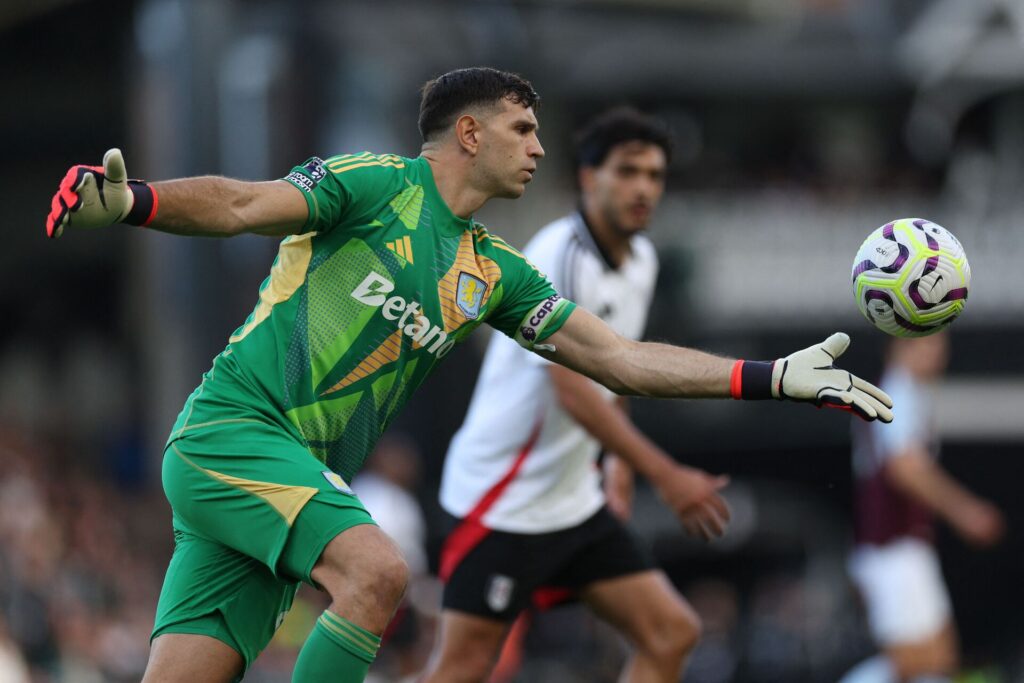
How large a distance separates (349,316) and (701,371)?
1292 mm

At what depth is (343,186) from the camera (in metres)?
5.51

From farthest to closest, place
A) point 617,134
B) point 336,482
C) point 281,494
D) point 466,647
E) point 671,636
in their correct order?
point 617,134 → point 671,636 → point 466,647 → point 336,482 → point 281,494

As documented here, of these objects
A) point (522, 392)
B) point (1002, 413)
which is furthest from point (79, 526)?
point (1002, 413)

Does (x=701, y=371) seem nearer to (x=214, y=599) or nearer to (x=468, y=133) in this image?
(x=468, y=133)

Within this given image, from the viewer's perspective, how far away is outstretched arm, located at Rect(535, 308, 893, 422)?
221 inches

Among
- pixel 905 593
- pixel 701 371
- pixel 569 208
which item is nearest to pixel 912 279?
pixel 701 371

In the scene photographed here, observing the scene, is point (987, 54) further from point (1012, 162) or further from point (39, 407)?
point (39, 407)

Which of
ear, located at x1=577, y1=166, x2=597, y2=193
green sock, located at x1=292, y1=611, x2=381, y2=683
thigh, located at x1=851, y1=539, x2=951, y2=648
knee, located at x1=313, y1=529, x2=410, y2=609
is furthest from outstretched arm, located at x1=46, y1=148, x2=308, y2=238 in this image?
thigh, located at x1=851, y1=539, x2=951, y2=648

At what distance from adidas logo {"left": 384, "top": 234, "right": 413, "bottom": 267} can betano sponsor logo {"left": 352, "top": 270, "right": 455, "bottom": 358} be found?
0.09 meters

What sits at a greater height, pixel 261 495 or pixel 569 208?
pixel 569 208

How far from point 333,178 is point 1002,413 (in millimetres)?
17084

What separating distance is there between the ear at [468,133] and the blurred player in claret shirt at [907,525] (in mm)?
5326

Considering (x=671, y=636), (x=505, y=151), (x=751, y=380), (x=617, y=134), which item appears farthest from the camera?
(x=617, y=134)

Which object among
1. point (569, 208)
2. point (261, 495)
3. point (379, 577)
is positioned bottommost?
point (379, 577)
